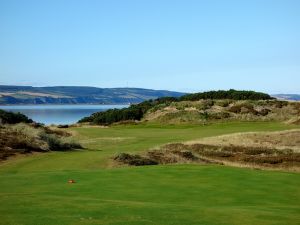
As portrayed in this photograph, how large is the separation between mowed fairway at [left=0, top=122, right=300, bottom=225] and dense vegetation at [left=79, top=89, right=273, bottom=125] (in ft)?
158

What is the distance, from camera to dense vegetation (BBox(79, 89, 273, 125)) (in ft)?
238

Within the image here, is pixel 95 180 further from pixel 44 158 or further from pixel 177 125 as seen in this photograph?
pixel 177 125

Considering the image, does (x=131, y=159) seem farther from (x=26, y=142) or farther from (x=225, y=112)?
(x=225, y=112)

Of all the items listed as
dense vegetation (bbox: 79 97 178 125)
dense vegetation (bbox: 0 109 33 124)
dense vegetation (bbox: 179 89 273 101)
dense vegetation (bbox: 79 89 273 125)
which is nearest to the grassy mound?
dense vegetation (bbox: 0 109 33 124)

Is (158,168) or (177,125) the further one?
(177,125)

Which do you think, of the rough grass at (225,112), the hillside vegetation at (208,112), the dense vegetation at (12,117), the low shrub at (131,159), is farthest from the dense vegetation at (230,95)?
the low shrub at (131,159)

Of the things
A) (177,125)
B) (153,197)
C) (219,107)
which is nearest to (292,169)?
(153,197)

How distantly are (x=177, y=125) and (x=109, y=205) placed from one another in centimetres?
4944

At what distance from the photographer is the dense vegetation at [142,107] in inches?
2852

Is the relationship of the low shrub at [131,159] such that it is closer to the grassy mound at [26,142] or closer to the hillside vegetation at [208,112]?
the grassy mound at [26,142]

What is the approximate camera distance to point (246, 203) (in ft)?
44.5

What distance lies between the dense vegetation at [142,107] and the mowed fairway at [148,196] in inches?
1891

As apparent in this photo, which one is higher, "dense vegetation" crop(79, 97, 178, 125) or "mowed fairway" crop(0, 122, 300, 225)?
"mowed fairway" crop(0, 122, 300, 225)

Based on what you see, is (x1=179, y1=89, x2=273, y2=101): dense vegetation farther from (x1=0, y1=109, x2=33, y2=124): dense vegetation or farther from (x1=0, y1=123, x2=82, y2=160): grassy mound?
(x1=0, y1=123, x2=82, y2=160): grassy mound
